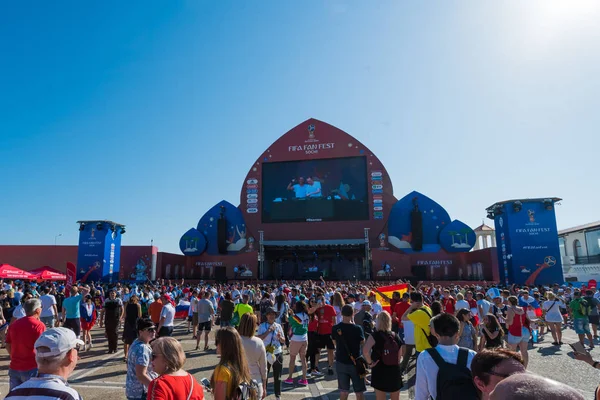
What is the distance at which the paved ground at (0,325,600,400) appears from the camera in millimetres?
6590

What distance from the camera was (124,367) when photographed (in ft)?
27.6

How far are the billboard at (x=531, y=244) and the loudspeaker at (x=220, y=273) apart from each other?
22.8 m

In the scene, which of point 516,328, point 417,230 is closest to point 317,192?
point 417,230

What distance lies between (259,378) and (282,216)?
105 ft

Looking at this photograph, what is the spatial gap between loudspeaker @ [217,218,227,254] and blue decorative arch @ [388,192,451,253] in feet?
50.8

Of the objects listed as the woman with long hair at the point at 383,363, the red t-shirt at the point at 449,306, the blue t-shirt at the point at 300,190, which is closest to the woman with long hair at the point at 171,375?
the woman with long hair at the point at 383,363

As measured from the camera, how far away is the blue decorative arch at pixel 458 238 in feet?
107

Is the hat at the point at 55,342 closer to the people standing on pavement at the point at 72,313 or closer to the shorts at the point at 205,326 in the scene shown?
the people standing on pavement at the point at 72,313

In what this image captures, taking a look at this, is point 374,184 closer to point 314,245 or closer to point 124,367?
point 314,245

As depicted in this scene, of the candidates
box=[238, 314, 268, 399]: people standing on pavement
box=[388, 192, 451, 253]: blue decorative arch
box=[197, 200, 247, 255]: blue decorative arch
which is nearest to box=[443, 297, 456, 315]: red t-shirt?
box=[238, 314, 268, 399]: people standing on pavement

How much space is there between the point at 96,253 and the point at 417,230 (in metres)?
28.7

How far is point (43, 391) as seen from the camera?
2.18 m

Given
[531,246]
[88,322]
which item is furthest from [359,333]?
[531,246]

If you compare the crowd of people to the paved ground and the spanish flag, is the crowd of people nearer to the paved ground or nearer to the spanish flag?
the paved ground
